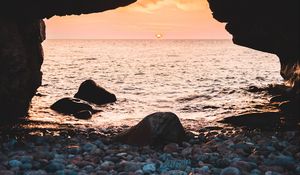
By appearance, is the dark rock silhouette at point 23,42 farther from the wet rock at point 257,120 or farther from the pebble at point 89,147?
the wet rock at point 257,120

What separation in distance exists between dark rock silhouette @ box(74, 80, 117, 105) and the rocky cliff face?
776 centimetres

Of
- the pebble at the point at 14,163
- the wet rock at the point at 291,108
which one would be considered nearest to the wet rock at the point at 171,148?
Answer: the pebble at the point at 14,163

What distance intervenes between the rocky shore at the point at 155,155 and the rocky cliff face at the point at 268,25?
3.52 m

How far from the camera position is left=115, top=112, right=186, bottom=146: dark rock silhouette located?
10219mm

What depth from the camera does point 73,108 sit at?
17.4m

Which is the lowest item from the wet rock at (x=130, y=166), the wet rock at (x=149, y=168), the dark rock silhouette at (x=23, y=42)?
the wet rock at (x=130, y=166)

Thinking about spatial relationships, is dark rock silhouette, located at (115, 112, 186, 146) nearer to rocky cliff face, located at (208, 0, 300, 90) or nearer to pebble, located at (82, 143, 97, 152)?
pebble, located at (82, 143, 97, 152)

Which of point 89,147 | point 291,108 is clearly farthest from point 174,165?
point 291,108

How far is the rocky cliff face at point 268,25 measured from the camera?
1253 cm

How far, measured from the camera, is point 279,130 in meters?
12.1

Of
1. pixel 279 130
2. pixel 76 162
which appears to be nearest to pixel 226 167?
pixel 76 162

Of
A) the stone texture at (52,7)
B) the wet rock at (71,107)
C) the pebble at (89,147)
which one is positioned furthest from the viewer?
the wet rock at (71,107)

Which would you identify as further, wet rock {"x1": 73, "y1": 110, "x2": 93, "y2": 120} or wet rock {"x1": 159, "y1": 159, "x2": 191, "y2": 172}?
wet rock {"x1": 73, "y1": 110, "x2": 93, "y2": 120}

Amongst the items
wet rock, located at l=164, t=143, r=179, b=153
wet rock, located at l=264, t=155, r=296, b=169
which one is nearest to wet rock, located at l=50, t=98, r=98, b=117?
wet rock, located at l=164, t=143, r=179, b=153
